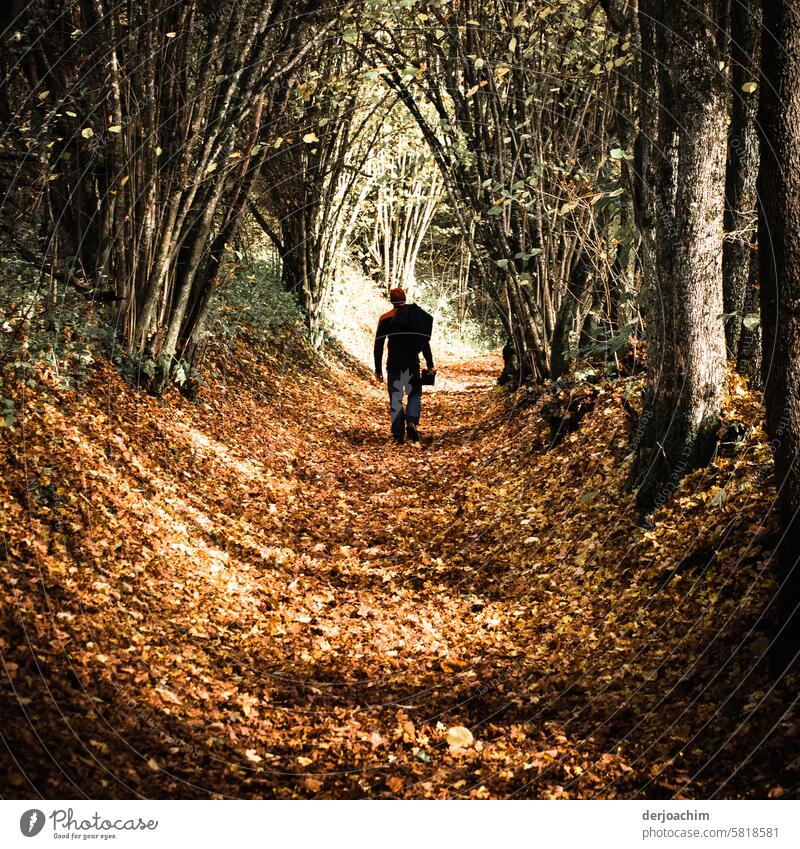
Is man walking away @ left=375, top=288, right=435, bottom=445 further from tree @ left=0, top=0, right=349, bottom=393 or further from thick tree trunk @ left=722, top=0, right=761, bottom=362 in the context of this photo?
thick tree trunk @ left=722, top=0, right=761, bottom=362

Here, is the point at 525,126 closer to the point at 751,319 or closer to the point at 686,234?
the point at 686,234

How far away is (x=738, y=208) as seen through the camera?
16.6ft

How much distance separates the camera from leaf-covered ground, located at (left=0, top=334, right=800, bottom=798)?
3248 millimetres

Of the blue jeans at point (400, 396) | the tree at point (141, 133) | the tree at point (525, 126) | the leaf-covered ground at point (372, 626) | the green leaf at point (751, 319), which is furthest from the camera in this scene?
the blue jeans at point (400, 396)

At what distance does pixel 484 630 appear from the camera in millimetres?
5039

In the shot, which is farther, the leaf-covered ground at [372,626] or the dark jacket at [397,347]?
the dark jacket at [397,347]

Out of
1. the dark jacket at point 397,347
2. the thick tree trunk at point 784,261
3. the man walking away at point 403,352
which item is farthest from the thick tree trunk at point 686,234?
the dark jacket at point 397,347

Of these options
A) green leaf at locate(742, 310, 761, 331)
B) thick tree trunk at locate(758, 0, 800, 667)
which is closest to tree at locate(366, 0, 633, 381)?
green leaf at locate(742, 310, 761, 331)

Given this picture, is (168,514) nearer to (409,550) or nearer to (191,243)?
(409,550)

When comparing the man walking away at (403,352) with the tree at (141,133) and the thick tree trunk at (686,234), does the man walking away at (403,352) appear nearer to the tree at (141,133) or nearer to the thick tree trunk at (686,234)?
the tree at (141,133)

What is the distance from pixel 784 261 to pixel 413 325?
6988 mm

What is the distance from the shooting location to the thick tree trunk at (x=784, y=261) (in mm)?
3277

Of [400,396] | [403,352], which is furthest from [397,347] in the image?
[400,396]
